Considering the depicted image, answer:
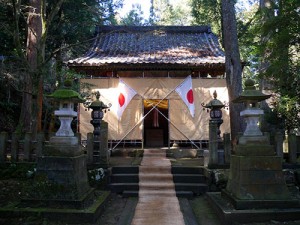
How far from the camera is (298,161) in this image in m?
8.17

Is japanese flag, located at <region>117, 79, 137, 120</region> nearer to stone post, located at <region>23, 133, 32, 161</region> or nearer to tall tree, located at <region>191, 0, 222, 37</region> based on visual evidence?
stone post, located at <region>23, 133, 32, 161</region>

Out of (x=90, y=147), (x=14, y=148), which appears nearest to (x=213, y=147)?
(x=90, y=147)

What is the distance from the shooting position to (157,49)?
15.1 m

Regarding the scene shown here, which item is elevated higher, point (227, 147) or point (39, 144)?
point (39, 144)

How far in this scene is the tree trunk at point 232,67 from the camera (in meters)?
9.12

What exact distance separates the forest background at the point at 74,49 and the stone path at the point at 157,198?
2.78 metres

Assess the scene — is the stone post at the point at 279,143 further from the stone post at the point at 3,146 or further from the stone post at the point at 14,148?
the stone post at the point at 3,146

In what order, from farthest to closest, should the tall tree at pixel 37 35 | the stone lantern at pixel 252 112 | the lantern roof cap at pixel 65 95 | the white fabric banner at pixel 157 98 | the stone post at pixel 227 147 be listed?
1. the white fabric banner at pixel 157 98
2. the tall tree at pixel 37 35
3. the stone post at pixel 227 147
4. the lantern roof cap at pixel 65 95
5. the stone lantern at pixel 252 112

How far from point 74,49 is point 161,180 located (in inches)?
431

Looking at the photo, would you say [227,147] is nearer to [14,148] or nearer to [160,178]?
[160,178]

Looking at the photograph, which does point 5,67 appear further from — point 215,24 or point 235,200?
point 215,24

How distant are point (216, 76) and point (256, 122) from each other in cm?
810

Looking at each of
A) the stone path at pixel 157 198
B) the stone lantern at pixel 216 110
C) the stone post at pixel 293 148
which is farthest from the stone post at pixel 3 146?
the stone post at pixel 293 148

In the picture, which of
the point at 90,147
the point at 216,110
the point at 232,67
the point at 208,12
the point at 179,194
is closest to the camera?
the point at 179,194
